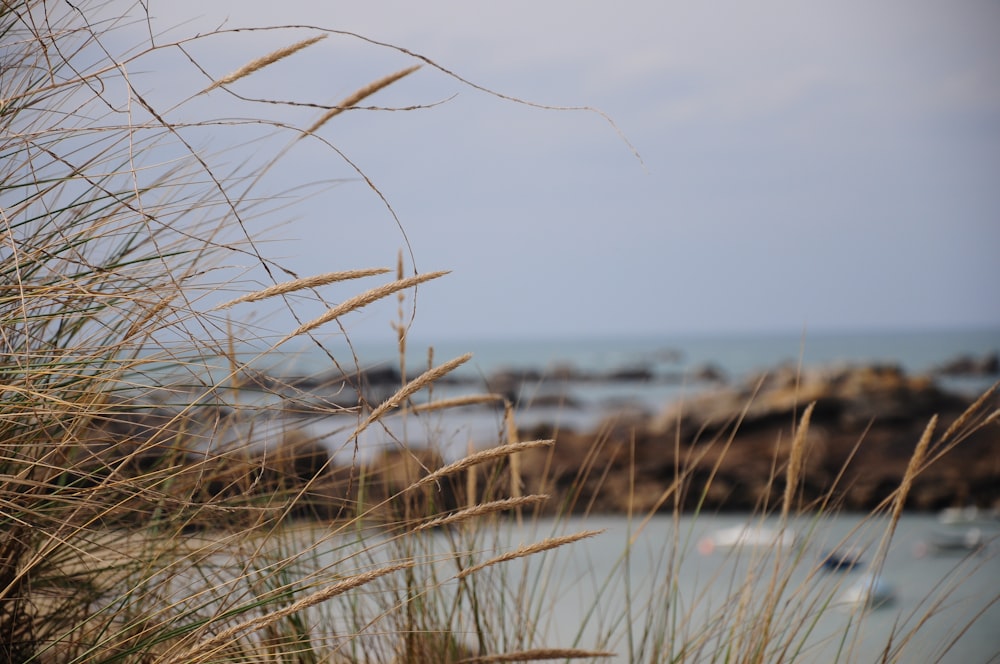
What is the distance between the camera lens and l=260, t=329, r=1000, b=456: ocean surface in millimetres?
1642

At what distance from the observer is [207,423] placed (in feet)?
4.57

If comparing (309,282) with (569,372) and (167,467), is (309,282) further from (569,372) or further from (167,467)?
(569,372)

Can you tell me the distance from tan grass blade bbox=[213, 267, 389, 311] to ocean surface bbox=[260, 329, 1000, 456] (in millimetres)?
150

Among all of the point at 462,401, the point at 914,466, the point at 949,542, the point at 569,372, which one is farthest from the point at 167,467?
the point at 569,372

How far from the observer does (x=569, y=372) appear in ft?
84.0

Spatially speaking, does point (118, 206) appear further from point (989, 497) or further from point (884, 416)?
point (884, 416)

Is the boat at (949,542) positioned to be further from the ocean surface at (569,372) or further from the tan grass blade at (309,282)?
the tan grass blade at (309,282)

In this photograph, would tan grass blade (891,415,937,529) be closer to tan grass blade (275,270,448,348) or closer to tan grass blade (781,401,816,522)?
tan grass blade (781,401,816,522)

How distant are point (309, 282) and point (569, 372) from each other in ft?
81.6

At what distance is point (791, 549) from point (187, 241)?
1166 millimetres

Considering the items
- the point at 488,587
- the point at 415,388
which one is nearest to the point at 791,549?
the point at 488,587

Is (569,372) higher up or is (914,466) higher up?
(914,466)

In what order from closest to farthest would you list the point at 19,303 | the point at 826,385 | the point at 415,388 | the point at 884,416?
the point at 415,388 < the point at 19,303 < the point at 884,416 < the point at 826,385

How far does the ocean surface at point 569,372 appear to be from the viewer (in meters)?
1.64
